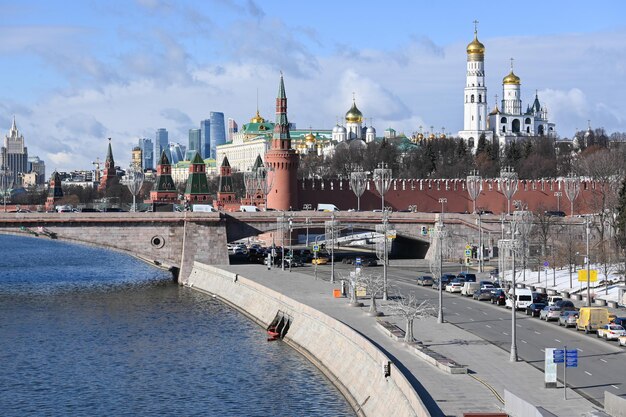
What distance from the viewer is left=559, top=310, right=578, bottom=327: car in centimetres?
5140

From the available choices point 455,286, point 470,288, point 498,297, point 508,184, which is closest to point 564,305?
point 498,297

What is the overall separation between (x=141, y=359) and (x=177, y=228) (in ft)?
116

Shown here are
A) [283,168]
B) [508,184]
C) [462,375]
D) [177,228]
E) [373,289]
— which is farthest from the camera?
[283,168]

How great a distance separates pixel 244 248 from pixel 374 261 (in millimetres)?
18482

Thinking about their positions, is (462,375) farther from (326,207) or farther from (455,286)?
(326,207)

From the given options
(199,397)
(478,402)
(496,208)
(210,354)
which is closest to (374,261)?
(496,208)

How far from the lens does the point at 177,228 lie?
87.5 meters

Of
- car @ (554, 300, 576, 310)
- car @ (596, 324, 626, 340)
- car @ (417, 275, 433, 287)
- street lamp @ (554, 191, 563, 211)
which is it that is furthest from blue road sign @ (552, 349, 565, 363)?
street lamp @ (554, 191, 563, 211)

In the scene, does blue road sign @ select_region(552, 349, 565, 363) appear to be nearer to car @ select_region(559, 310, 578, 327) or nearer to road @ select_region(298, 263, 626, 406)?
road @ select_region(298, 263, 626, 406)

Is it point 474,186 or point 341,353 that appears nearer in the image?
point 341,353

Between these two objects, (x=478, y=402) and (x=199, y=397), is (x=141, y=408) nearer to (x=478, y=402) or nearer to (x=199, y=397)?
(x=199, y=397)

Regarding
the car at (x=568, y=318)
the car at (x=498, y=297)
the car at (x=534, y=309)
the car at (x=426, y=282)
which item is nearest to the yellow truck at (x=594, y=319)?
the car at (x=568, y=318)

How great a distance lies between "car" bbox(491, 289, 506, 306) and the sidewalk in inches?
288

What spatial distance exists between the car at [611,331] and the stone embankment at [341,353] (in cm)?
962
